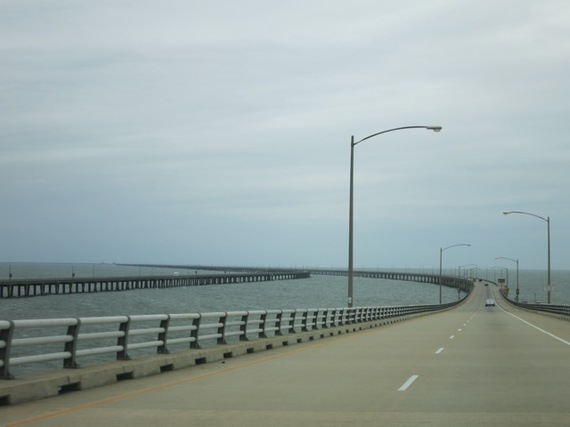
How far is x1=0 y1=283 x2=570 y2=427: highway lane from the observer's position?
11141 millimetres

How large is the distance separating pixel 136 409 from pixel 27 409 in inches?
59.8

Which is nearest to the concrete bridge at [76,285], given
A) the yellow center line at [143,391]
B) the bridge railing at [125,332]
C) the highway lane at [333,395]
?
the bridge railing at [125,332]

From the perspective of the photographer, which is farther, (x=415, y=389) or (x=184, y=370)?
(x=184, y=370)

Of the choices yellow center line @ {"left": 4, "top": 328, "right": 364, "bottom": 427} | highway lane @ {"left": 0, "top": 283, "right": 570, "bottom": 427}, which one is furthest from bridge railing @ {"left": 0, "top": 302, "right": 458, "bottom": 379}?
yellow center line @ {"left": 4, "top": 328, "right": 364, "bottom": 427}

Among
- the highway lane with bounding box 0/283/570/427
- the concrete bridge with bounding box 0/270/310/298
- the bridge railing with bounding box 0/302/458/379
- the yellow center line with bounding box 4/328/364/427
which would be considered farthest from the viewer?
the concrete bridge with bounding box 0/270/310/298

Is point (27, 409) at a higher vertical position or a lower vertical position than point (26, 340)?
lower

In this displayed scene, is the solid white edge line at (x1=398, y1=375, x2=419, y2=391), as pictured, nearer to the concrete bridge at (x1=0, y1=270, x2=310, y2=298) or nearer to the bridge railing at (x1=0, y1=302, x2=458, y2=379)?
the bridge railing at (x1=0, y1=302, x2=458, y2=379)

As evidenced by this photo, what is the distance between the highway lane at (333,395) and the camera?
11141mm

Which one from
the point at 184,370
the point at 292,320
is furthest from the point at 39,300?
the point at 184,370

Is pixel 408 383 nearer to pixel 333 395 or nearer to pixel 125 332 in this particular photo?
pixel 333 395

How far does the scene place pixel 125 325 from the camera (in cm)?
1652

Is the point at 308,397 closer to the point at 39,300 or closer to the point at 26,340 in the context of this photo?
the point at 26,340

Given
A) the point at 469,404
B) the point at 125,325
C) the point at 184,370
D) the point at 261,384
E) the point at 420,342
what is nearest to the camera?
the point at 469,404

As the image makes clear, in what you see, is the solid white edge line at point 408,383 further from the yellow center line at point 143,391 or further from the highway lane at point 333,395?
the yellow center line at point 143,391
